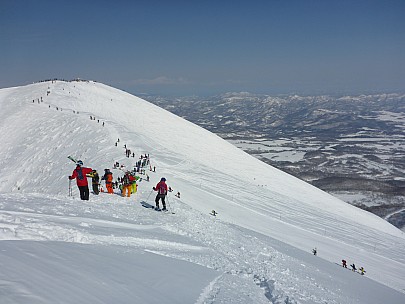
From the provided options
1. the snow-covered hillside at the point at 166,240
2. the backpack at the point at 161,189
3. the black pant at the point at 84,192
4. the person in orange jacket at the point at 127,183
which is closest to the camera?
the snow-covered hillside at the point at 166,240

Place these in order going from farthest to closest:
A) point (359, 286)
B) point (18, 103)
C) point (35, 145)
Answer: point (18, 103) → point (35, 145) → point (359, 286)

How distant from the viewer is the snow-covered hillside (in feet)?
20.2

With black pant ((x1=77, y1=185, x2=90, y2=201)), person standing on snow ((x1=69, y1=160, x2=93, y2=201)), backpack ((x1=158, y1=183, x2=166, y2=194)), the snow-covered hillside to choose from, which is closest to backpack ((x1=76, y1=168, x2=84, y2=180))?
person standing on snow ((x1=69, y1=160, x2=93, y2=201))

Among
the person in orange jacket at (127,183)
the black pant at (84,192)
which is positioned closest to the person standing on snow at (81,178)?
the black pant at (84,192)

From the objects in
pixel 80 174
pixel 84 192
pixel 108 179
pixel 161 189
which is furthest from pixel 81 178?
pixel 161 189

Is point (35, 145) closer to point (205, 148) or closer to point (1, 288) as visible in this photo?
point (205, 148)

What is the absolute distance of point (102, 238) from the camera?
9.07 m

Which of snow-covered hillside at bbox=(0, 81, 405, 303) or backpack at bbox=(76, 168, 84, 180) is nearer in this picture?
snow-covered hillside at bbox=(0, 81, 405, 303)

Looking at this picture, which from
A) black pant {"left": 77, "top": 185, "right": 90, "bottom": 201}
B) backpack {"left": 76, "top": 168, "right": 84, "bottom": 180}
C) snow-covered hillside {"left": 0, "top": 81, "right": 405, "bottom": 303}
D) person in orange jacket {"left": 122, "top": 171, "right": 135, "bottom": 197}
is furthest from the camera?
person in orange jacket {"left": 122, "top": 171, "right": 135, "bottom": 197}

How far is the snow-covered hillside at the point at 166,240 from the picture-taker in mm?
6168

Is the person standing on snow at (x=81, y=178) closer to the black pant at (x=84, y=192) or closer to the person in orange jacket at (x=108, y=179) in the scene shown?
the black pant at (x=84, y=192)

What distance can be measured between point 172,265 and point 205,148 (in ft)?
131

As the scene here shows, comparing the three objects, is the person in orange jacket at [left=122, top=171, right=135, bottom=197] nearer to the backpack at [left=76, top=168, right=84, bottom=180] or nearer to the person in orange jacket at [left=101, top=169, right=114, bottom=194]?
the person in orange jacket at [left=101, top=169, right=114, bottom=194]

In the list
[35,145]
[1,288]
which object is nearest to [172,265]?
[1,288]
